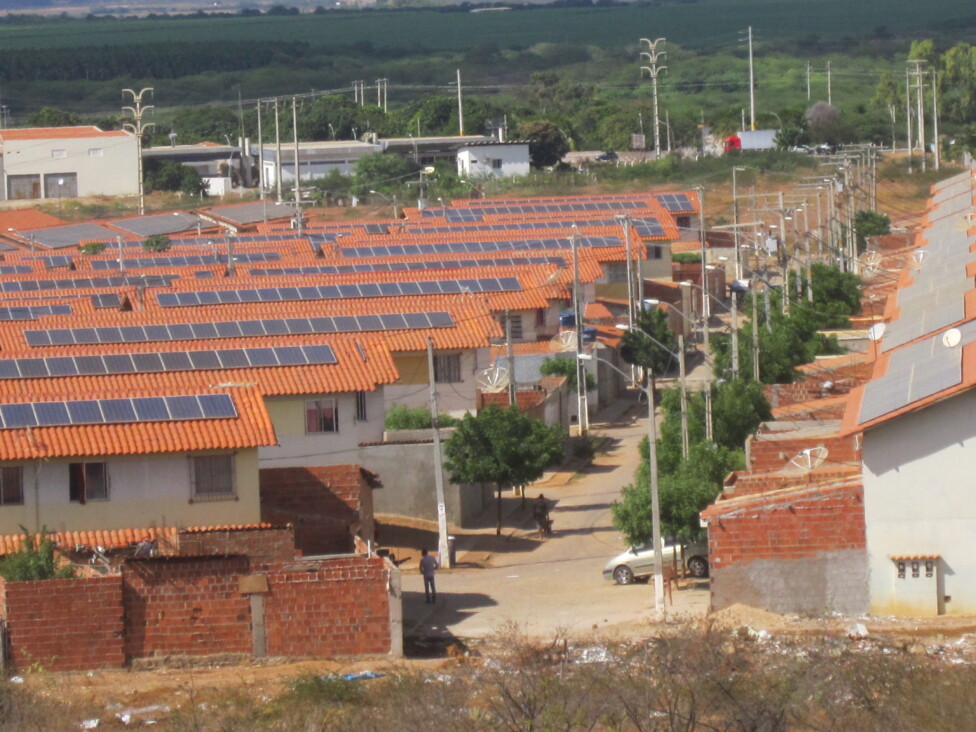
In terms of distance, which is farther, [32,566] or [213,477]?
[213,477]

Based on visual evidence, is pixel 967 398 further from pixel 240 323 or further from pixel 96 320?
pixel 96 320

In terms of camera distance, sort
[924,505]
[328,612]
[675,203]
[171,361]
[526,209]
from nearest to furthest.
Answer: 1. [328,612]
2. [924,505]
3. [171,361]
4. [675,203]
5. [526,209]

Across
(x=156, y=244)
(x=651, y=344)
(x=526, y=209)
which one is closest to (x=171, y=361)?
(x=651, y=344)

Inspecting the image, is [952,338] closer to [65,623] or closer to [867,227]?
[65,623]

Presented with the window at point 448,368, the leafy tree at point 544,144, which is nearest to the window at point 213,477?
the window at point 448,368

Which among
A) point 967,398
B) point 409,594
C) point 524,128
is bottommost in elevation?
point 409,594

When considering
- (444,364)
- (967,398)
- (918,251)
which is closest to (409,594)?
(967,398)

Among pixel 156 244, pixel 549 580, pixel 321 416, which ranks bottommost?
pixel 549 580
